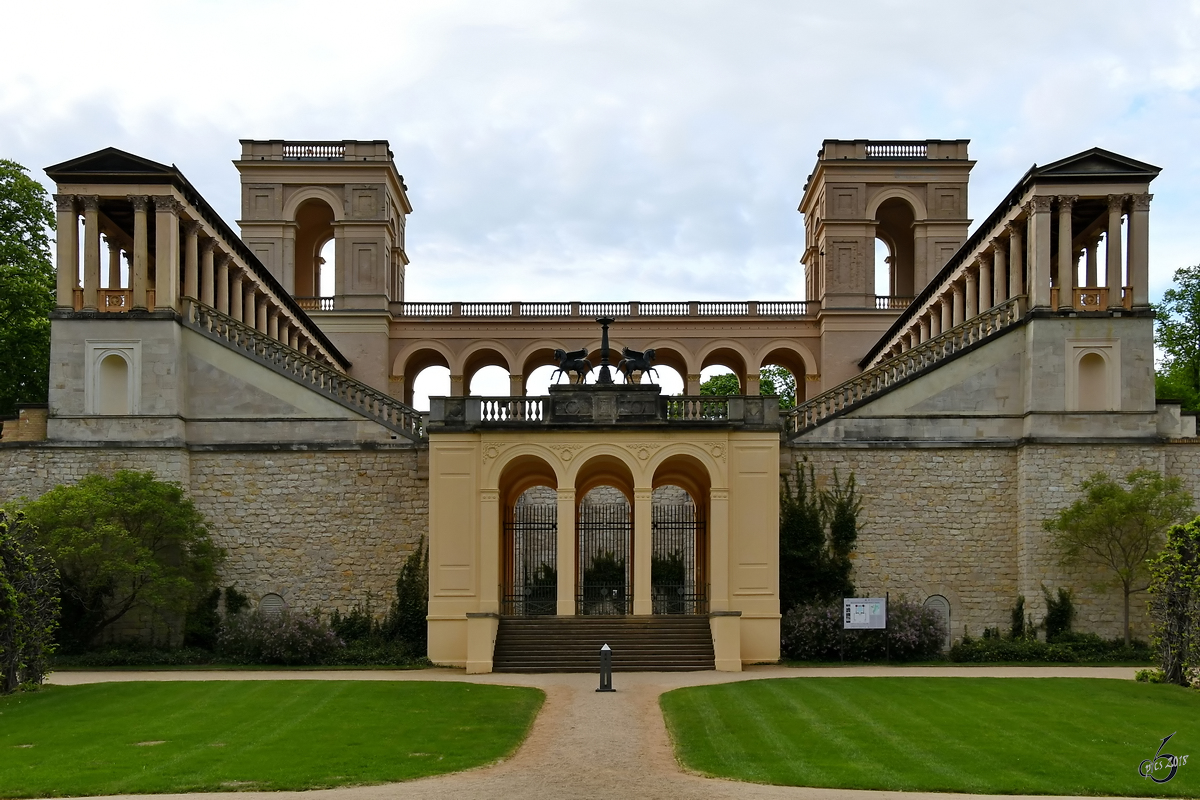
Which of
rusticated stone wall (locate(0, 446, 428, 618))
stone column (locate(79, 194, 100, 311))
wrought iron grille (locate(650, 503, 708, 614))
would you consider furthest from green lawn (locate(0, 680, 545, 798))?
stone column (locate(79, 194, 100, 311))

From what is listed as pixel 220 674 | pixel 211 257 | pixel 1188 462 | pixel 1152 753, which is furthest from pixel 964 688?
pixel 211 257

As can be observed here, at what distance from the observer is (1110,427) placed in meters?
35.3

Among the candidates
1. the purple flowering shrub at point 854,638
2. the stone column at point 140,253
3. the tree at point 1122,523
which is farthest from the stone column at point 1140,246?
the stone column at point 140,253

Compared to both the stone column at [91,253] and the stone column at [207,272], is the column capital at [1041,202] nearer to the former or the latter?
the stone column at [207,272]

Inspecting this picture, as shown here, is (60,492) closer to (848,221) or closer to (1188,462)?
(1188,462)

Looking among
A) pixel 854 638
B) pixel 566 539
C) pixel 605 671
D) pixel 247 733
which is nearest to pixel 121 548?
pixel 566 539

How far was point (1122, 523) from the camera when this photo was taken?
110 ft

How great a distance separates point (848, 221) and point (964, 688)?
3621 cm

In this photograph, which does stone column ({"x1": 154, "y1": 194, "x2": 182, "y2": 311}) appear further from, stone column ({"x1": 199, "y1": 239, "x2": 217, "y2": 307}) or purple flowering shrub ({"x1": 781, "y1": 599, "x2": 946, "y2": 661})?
purple flowering shrub ({"x1": 781, "y1": 599, "x2": 946, "y2": 661})

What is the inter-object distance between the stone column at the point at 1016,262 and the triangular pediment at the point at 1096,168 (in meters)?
2.38

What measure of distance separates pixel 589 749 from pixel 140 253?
72.9ft

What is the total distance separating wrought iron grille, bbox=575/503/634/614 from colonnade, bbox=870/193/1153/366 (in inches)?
564

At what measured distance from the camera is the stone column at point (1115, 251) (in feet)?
118

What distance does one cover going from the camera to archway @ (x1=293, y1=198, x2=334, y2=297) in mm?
61969
